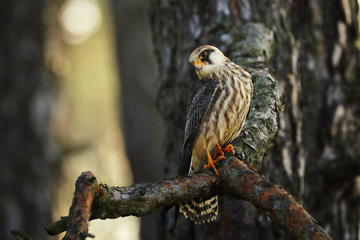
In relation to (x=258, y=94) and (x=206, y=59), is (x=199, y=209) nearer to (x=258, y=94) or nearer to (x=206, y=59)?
(x=258, y=94)

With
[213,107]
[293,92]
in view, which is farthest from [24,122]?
[293,92]

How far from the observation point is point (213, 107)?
4309 millimetres

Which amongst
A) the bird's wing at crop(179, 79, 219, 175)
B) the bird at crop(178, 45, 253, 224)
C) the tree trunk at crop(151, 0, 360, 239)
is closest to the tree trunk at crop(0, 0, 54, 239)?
the tree trunk at crop(151, 0, 360, 239)

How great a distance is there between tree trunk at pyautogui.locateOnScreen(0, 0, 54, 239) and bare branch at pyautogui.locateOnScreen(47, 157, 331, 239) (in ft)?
17.5

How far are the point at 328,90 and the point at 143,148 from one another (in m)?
3.89

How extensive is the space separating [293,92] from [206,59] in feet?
2.85

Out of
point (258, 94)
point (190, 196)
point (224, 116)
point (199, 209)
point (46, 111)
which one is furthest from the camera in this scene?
point (46, 111)

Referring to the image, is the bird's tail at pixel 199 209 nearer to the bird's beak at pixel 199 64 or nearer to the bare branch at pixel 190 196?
the bare branch at pixel 190 196

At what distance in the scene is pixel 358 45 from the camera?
542cm

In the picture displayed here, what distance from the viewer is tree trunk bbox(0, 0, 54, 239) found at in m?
7.86

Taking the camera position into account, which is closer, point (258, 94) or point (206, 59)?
point (258, 94)

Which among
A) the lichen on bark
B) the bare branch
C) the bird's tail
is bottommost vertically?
the bird's tail

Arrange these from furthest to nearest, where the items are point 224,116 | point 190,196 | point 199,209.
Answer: point 224,116
point 199,209
point 190,196

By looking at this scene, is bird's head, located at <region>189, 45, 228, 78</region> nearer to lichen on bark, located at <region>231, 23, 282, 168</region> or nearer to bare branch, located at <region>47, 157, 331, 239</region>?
lichen on bark, located at <region>231, 23, 282, 168</region>
